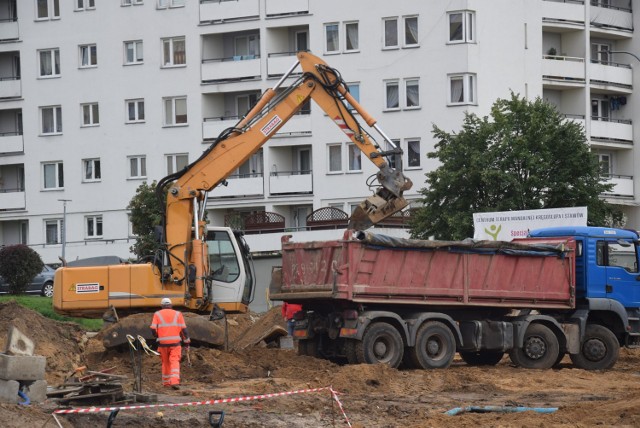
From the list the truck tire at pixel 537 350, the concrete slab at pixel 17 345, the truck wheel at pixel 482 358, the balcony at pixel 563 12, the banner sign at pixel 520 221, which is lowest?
the truck wheel at pixel 482 358

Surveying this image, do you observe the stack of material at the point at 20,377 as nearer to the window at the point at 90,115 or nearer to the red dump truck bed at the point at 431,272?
the red dump truck bed at the point at 431,272

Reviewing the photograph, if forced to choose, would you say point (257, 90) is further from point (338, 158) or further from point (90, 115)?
point (90, 115)

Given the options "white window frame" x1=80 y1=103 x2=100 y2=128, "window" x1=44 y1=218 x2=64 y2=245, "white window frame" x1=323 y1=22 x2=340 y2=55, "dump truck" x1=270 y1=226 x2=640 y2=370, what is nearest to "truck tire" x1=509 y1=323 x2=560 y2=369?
"dump truck" x1=270 y1=226 x2=640 y2=370

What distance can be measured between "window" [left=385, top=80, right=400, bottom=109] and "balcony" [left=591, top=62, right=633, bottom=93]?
10509mm

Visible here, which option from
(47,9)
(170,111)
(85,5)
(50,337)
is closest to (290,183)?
(170,111)

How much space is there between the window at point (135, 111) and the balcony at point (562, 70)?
1820 cm

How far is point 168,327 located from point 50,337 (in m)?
4.67

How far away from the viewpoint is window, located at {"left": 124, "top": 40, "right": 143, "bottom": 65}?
5975 cm

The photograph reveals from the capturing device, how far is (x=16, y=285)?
4741cm

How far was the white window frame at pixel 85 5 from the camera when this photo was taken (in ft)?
199

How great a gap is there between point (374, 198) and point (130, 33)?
36055 millimetres

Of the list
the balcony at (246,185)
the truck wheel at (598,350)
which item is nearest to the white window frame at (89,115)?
the balcony at (246,185)

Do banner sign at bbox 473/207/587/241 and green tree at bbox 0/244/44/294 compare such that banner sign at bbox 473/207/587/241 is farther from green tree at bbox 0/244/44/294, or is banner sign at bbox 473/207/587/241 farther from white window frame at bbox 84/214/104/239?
white window frame at bbox 84/214/104/239

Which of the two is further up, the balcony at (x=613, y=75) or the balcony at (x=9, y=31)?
the balcony at (x=9, y=31)
